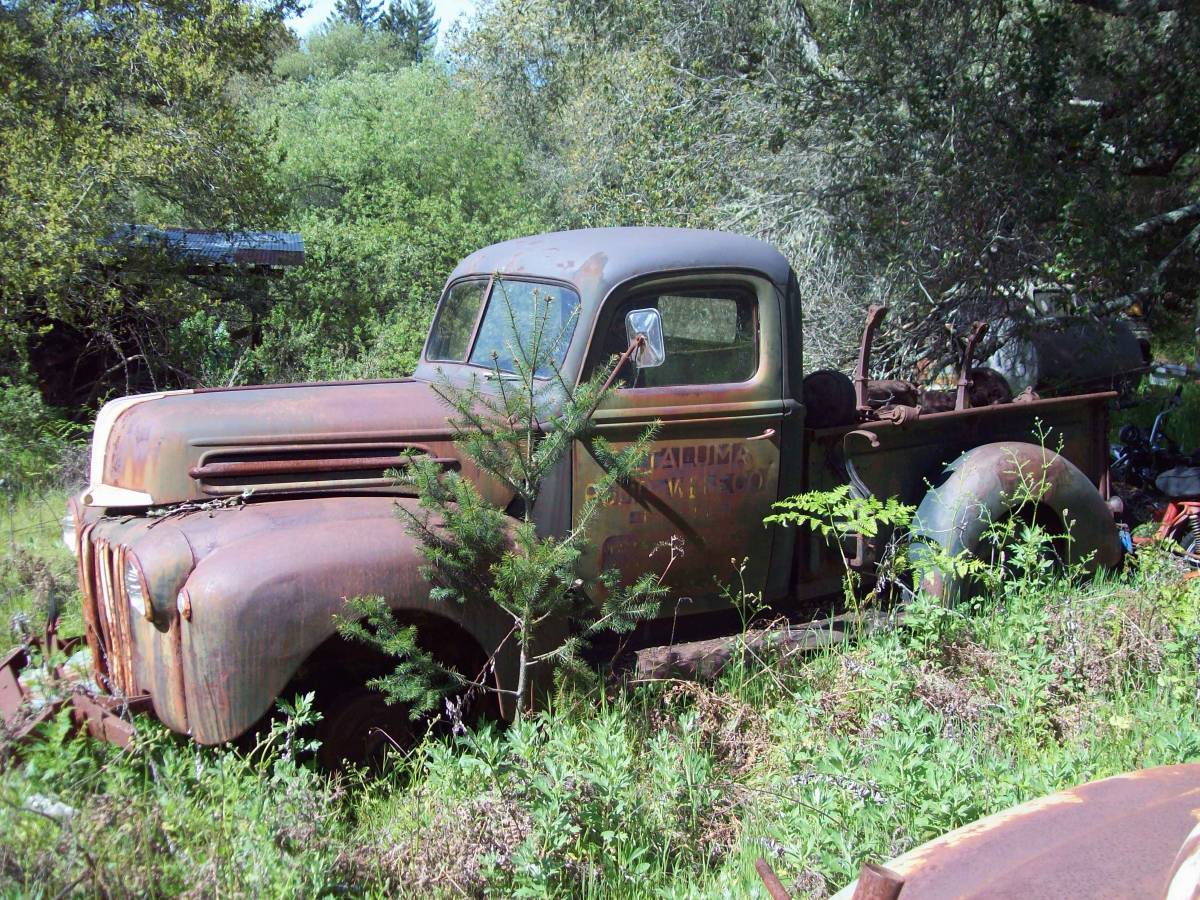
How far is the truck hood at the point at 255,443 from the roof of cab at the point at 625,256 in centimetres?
74

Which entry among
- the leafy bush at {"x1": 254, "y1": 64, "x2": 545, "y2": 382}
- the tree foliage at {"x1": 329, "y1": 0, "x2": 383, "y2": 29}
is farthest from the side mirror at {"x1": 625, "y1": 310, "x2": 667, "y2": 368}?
the tree foliage at {"x1": 329, "y1": 0, "x2": 383, "y2": 29}

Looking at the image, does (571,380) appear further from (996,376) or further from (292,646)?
(996,376)

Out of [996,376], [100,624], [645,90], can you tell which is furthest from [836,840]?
[645,90]

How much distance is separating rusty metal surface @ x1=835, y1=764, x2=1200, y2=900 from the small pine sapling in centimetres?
159

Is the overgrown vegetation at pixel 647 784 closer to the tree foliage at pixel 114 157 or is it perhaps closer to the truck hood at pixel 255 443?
the truck hood at pixel 255 443

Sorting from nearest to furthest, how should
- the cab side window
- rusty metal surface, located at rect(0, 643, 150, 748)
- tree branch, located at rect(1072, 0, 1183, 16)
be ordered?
1. rusty metal surface, located at rect(0, 643, 150, 748)
2. the cab side window
3. tree branch, located at rect(1072, 0, 1183, 16)

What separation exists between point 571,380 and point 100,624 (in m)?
1.85

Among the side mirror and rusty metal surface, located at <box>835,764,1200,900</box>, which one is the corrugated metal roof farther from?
Result: rusty metal surface, located at <box>835,764,1200,900</box>

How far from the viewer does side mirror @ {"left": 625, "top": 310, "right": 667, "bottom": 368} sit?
157 inches

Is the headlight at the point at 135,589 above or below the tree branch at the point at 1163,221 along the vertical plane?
below

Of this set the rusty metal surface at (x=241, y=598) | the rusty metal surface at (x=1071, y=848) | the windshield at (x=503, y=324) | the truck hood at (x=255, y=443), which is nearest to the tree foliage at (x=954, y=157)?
the windshield at (x=503, y=324)

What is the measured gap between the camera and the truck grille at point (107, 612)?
3455mm

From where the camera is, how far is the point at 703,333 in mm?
4258

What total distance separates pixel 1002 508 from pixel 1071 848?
9.78 ft
